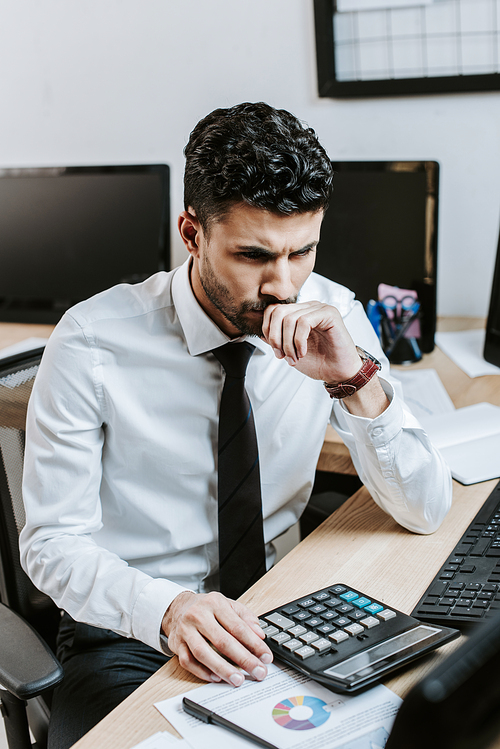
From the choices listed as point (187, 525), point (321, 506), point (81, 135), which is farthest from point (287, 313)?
point (81, 135)

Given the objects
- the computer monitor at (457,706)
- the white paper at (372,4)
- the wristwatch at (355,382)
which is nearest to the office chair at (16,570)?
the wristwatch at (355,382)

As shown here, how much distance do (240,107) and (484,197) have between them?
3.41 feet

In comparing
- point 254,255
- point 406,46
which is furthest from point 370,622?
point 406,46

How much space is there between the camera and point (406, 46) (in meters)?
1.75

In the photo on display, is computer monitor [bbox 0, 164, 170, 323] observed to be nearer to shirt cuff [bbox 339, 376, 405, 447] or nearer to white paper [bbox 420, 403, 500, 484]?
white paper [bbox 420, 403, 500, 484]

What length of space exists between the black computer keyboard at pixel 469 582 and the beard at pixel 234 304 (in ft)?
1.36

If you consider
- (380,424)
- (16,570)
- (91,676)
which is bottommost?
(91,676)

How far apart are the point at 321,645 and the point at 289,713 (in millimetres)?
86

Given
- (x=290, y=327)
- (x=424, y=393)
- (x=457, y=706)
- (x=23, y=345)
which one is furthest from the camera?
(x=23, y=345)

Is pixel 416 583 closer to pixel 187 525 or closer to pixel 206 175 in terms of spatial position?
pixel 187 525

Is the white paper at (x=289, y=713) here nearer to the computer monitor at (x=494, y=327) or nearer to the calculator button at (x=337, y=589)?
the calculator button at (x=337, y=589)

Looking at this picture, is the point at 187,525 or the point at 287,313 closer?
the point at 287,313

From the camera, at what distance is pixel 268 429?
1.15 metres

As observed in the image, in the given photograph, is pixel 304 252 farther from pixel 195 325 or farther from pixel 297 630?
pixel 297 630
